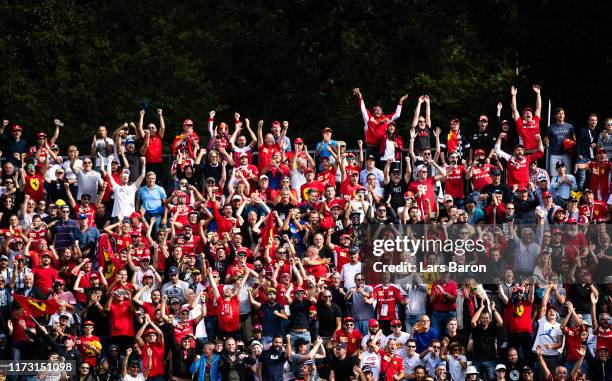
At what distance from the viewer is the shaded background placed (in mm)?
43125

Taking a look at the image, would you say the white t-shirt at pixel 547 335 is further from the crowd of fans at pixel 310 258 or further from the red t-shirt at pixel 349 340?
the red t-shirt at pixel 349 340

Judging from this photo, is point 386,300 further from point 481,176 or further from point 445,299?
point 481,176

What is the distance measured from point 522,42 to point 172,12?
10.1 metres

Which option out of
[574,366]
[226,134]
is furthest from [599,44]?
[574,366]

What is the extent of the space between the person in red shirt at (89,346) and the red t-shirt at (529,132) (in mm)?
8784

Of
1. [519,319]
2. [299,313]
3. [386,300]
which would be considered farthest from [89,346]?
[519,319]

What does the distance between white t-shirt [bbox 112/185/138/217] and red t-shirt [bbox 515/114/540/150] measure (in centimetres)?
704

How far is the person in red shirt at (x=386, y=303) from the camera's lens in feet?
94.4

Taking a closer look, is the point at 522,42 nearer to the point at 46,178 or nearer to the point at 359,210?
the point at 359,210

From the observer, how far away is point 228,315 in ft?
95.1

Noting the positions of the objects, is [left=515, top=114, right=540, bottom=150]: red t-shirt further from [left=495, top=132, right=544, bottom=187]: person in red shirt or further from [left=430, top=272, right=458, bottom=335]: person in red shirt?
[left=430, top=272, right=458, bottom=335]: person in red shirt

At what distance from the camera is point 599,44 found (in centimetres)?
3766

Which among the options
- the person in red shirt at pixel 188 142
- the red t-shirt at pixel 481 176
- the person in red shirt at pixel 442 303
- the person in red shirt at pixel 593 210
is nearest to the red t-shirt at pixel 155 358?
the person in red shirt at pixel 442 303

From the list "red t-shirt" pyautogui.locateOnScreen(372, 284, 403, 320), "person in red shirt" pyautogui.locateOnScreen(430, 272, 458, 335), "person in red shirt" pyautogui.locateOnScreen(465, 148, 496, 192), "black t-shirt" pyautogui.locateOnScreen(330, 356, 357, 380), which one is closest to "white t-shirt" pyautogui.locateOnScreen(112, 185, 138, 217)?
"red t-shirt" pyautogui.locateOnScreen(372, 284, 403, 320)
